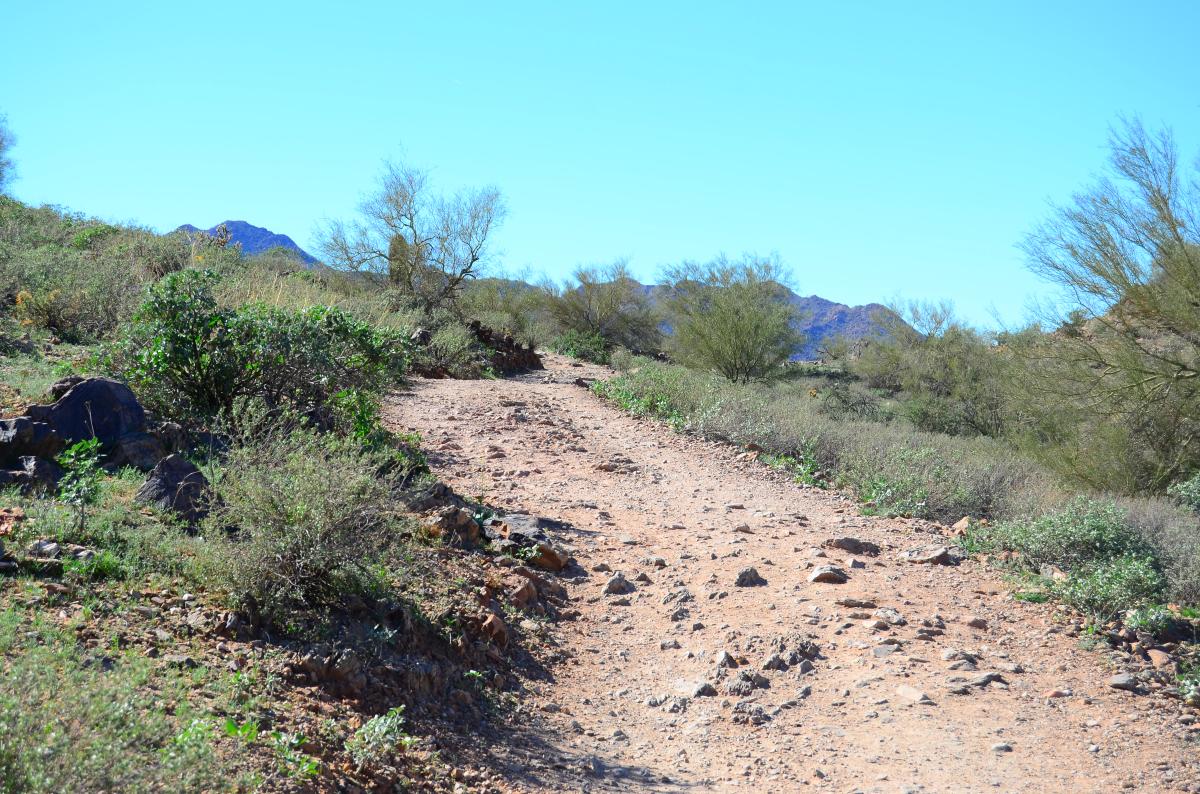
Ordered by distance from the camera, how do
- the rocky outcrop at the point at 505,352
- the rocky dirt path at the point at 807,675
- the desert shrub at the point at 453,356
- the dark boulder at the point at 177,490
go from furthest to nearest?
the rocky outcrop at the point at 505,352 → the desert shrub at the point at 453,356 → the dark boulder at the point at 177,490 → the rocky dirt path at the point at 807,675

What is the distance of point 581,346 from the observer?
94.4 feet

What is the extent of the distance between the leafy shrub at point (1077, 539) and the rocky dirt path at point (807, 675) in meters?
0.46

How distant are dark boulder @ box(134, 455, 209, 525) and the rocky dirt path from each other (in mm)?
2100

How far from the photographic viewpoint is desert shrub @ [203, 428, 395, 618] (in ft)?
13.2

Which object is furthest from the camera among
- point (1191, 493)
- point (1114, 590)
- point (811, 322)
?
point (811, 322)

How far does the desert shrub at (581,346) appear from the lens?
27797 millimetres

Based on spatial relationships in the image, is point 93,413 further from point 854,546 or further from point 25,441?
point 854,546

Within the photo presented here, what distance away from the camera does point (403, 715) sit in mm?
3777

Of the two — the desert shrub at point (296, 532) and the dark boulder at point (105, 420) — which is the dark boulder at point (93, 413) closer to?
the dark boulder at point (105, 420)

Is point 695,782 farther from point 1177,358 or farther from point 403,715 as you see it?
point 1177,358

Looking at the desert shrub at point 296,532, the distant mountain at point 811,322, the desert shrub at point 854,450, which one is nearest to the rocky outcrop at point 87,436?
the desert shrub at point 296,532

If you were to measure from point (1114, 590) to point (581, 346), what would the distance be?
23.9m

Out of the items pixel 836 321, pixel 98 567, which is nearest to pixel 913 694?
pixel 98 567

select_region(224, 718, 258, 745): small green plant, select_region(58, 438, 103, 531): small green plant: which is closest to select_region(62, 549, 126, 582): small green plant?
select_region(58, 438, 103, 531): small green plant
